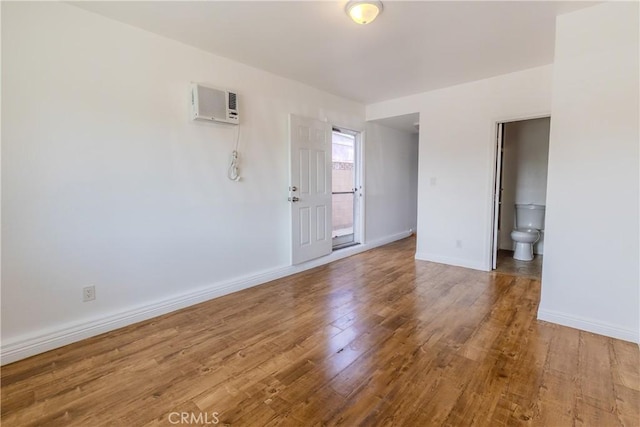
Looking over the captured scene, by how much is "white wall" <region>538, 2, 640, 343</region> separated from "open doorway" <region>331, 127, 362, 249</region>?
286cm

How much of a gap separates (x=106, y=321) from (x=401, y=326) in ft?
7.67

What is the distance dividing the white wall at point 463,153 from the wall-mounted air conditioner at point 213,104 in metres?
2.62

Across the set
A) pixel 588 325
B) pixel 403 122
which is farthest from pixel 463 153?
pixel 588 325

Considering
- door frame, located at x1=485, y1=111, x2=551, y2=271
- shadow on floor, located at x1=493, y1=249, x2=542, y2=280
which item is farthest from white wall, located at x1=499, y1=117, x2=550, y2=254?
door frame, located at x1=485, y1=111, x2=551, y2=271

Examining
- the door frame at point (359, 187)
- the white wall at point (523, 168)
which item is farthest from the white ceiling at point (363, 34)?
the white wall at point (523, 168)

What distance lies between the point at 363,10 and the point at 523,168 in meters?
Result: 3.94

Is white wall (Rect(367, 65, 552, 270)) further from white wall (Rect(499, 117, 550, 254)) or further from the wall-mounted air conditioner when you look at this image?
the wall-mounted air conditioner

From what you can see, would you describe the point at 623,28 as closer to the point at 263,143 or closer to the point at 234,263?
the point at 263,143

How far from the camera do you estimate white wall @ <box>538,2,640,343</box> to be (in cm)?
212

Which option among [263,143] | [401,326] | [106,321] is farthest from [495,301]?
[106,321]

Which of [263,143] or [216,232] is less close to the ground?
[263,143]

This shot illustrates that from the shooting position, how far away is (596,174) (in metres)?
2.22

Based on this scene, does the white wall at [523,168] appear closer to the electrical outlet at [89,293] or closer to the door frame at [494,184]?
the door frame at [494,184]

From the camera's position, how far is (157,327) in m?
2.43
